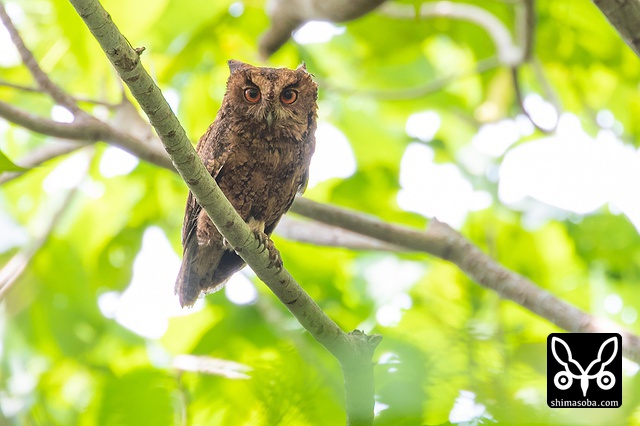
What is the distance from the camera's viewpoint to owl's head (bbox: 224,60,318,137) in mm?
3711

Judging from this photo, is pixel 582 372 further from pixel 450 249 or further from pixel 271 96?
pixel 271 96

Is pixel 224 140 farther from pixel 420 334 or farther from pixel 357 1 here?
pixel 420 334

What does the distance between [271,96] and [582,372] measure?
2095 mm

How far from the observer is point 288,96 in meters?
3.85

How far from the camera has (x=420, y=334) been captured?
169cm

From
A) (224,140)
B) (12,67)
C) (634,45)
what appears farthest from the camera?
(12,67)

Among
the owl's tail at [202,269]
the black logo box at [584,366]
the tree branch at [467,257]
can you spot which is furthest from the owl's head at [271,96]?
the black logo box at [584,366]

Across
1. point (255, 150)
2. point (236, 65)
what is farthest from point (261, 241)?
point (236, 65)

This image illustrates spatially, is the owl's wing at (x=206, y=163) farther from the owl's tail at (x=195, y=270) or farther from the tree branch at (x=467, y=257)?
the tree branch at (x=467, y=257)

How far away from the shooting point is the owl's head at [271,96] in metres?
3.71

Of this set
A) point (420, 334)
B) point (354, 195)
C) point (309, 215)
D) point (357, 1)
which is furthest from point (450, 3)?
point (420, 334)

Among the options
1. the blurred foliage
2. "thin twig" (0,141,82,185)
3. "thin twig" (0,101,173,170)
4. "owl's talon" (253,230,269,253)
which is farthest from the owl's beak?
"thin twig" (0,141,82,185)

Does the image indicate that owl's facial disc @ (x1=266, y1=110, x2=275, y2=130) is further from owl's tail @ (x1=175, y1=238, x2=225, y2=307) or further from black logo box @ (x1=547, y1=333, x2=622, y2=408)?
black logo box @ (x1=547, y1=333, x2=622, y2=408)

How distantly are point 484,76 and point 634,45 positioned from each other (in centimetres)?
438
